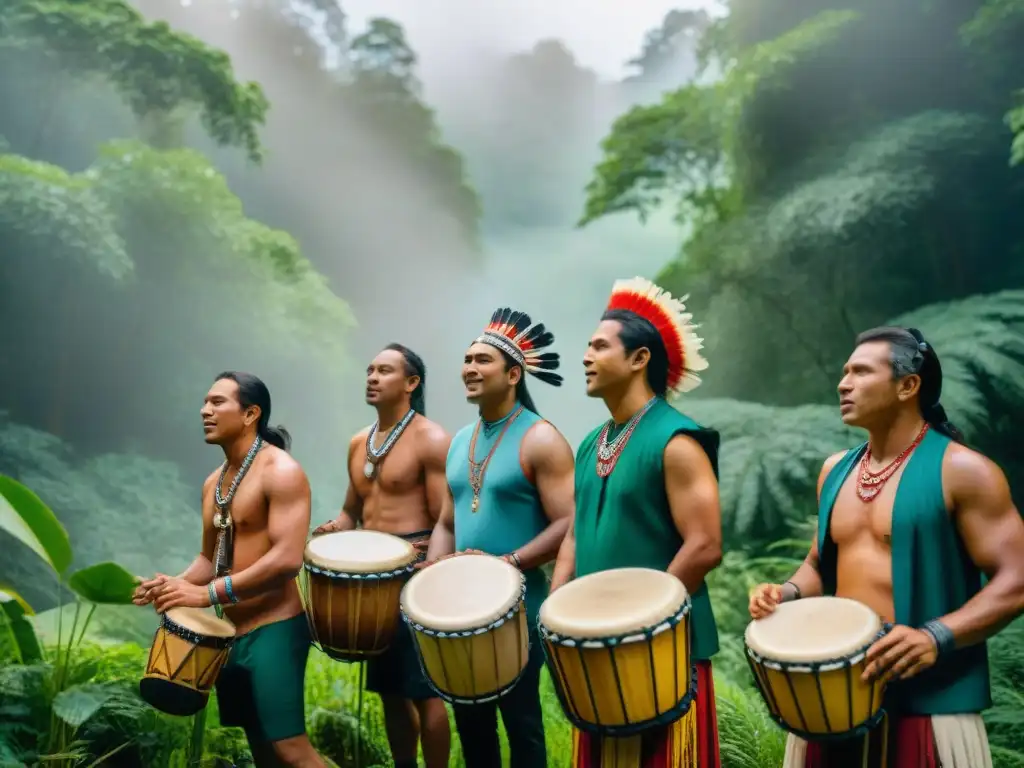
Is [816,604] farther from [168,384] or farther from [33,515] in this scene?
[168,384]

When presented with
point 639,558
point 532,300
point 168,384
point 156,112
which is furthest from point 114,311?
point 639,558

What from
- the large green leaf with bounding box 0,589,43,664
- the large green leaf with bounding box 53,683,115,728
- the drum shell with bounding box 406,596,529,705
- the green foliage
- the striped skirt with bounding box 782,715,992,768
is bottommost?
the large green leaf with bounding box 53,683,115,728

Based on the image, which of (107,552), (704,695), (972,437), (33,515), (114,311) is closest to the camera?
(704,695)

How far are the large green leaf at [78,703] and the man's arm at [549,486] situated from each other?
236 cm

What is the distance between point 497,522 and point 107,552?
7231 mm

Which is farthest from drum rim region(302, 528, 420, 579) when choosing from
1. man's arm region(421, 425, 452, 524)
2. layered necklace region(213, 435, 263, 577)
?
man's arm region(421, 425, 452, 524)

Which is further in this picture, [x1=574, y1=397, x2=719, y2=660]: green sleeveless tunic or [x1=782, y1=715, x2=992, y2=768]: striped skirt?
[x1=574, y1=397, x2=719, y2=660]: green sleeveless tunic

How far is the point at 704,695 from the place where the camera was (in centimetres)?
268

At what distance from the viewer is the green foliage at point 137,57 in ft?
32.1

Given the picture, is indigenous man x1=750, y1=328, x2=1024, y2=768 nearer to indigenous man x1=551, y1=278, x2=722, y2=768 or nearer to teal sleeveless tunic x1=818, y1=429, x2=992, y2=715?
teal sleeveless tunic x1=818, y1=429, x2=992, y2=715

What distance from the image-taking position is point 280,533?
3.33 meters

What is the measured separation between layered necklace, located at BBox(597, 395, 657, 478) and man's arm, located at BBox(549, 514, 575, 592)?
0.87ft

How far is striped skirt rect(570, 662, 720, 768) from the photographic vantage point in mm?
2385

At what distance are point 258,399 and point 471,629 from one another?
5.29 feet
